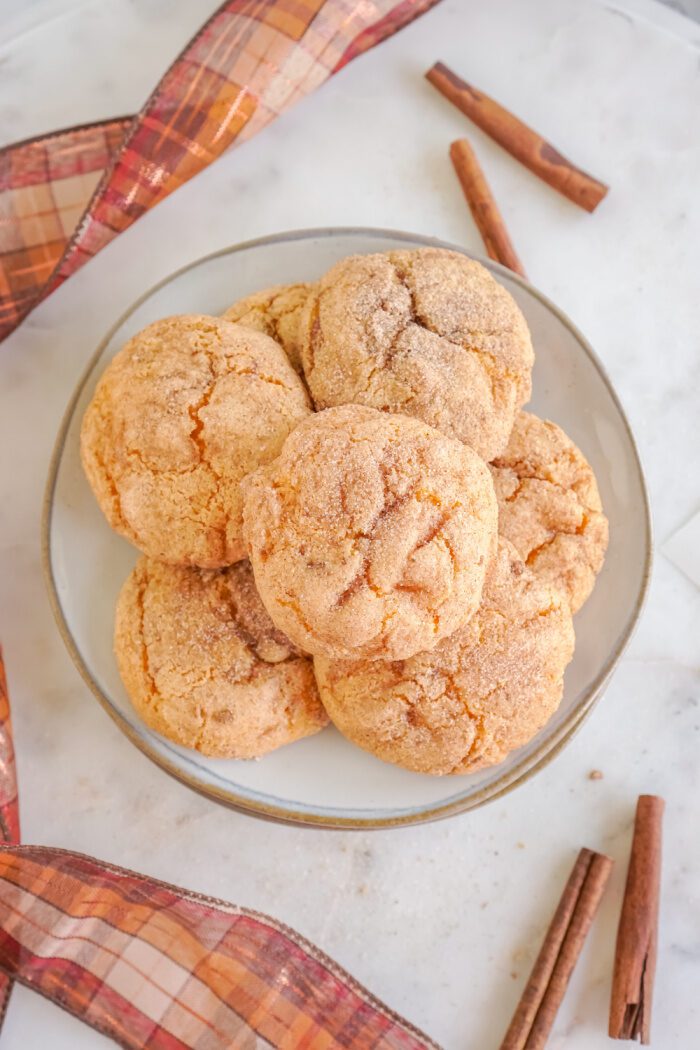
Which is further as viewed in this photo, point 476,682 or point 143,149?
point 143,149

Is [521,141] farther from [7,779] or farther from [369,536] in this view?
[7,779]

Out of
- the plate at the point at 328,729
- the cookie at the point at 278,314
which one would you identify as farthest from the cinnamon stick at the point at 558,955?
the cookie at the point at 278,314

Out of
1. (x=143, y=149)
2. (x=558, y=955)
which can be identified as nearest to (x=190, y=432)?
(x=143, y=149)

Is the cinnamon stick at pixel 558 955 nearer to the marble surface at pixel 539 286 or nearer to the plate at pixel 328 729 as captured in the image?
the marble surface at pixel 539 286

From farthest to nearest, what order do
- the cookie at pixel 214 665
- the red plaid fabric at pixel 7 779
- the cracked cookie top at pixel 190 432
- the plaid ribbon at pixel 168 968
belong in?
the red plaid fabric at pixel 7 779, the plaid ribbon at pixel 168 968, the cookie at pixel 214 665, the cracked cookie top at pixel 190 432

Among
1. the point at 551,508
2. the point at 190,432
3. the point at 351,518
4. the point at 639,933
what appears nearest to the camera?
the point at 351,518

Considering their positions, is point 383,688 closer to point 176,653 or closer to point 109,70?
point 176,653
